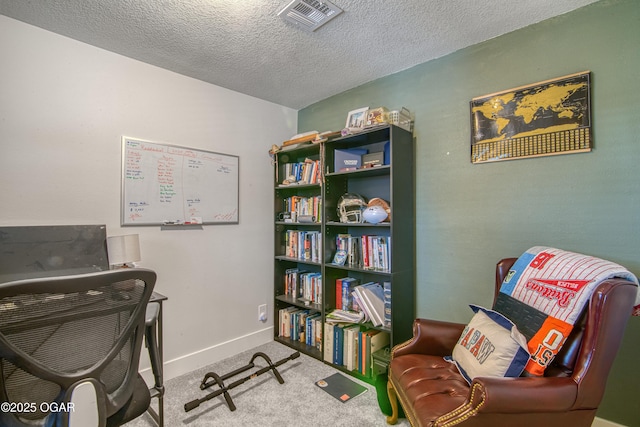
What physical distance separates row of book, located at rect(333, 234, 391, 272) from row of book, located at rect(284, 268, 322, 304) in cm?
34

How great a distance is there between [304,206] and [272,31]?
1464 millimetres

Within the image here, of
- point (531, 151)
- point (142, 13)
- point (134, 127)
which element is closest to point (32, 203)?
point (134, 127)

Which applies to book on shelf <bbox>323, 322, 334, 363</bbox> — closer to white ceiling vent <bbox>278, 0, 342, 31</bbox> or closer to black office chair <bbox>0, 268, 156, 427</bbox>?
black office chair <bbox>0, 268, 156, 427</bbox>

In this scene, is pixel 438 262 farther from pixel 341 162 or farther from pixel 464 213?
pixel 341 162

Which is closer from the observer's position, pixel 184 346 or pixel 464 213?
pixel 464 213

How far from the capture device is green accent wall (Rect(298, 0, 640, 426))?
154 centimetres

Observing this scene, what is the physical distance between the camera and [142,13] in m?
1.68

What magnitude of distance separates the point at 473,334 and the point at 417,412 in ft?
1.63

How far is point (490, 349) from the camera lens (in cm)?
136

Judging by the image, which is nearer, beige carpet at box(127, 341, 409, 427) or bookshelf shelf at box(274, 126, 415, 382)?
beige carpet at box(127, 341, 409, 427)

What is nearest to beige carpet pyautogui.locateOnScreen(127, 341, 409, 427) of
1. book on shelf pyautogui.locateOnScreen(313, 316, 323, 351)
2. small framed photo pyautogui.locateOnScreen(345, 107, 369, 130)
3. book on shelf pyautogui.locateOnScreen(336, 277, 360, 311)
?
book on shelf pyautogui.locateOnScreen(313, 316, 323, 351)

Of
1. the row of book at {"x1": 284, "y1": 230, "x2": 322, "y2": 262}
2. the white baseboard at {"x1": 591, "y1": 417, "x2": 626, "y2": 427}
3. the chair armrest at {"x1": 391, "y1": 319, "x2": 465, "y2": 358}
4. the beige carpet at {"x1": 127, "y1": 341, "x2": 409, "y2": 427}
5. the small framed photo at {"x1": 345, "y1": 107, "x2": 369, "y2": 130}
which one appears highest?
the small framed photo at {"x1": 345, "y1": 107, "x2": 369, "y2": 130}

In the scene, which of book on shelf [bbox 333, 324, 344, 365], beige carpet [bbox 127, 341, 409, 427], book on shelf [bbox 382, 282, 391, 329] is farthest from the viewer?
book on shelf [bbox 333, 324, 344, 365]

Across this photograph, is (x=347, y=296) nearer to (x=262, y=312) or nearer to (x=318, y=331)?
(x=318, y=331)
